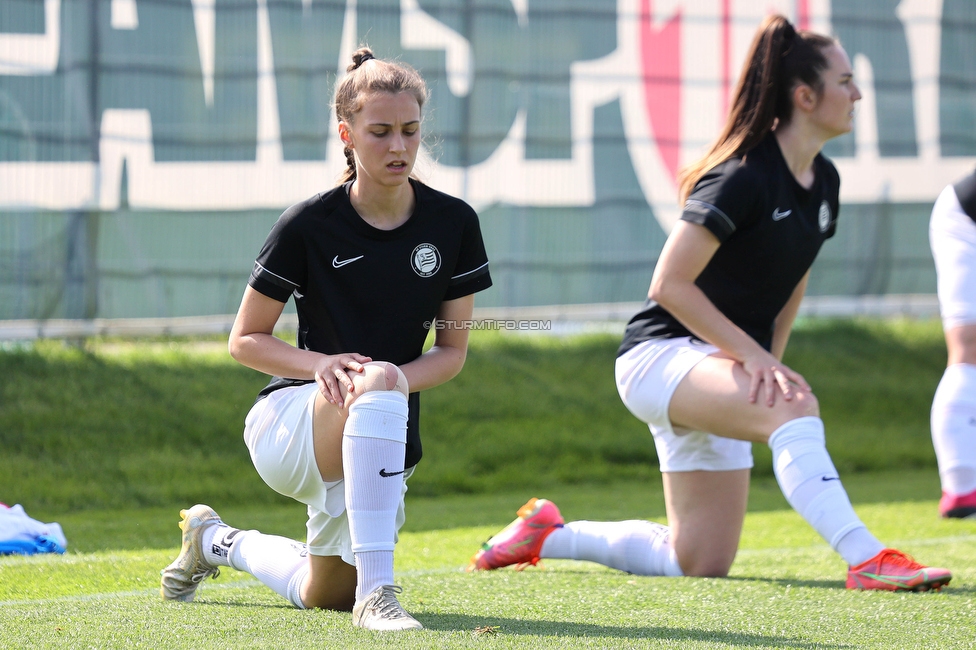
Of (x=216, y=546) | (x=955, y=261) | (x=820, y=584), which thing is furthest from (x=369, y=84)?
(x=955, y=261)

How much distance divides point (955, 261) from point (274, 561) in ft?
9.68

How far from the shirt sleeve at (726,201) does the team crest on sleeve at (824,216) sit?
0.83 ft

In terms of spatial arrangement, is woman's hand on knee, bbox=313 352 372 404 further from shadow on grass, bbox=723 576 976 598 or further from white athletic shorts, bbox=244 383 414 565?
shadow on grass, bbox=723 576 976 598

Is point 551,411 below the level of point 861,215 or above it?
below

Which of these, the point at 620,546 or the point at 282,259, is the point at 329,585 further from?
the point at 620,546

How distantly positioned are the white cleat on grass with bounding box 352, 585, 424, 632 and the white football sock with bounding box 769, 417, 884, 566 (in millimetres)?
1045

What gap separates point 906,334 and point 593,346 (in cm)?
224

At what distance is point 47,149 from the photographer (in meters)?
5.25

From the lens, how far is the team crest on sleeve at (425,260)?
258 cm

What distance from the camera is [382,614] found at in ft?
7.28

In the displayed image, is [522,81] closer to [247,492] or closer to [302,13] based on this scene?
[302,13]

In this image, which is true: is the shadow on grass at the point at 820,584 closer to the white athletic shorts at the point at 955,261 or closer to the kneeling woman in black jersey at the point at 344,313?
the kneeling woman in black jersey at the point at 344,313

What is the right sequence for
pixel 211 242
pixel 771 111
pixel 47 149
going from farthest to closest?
pixel 211 242 → pixel 47 149 → pixel 771 111

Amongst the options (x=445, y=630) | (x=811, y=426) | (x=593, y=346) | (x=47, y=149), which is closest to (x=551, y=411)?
(x=593, y=346)
